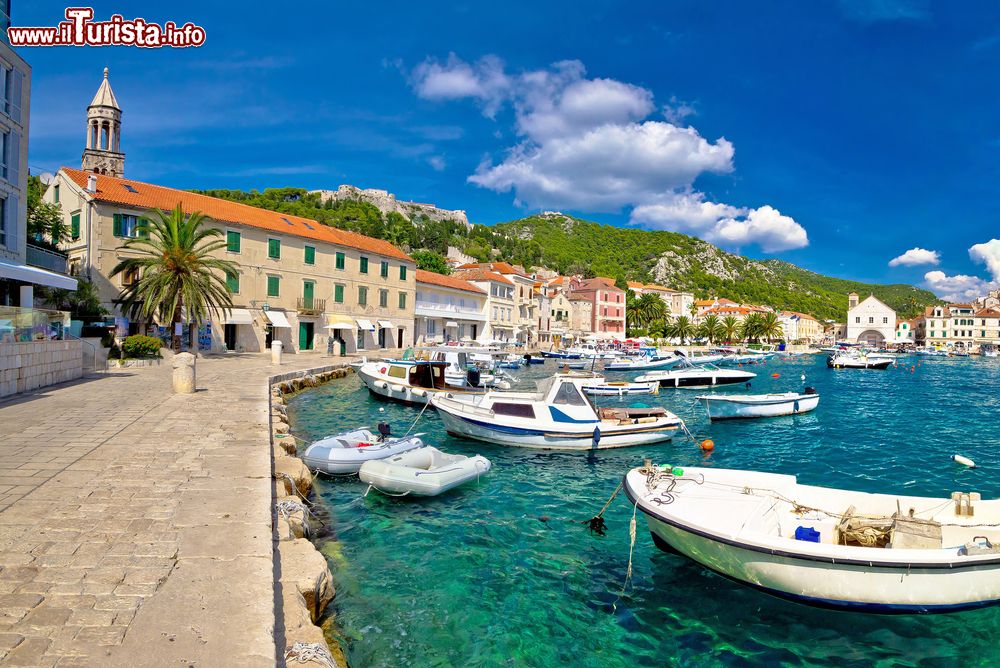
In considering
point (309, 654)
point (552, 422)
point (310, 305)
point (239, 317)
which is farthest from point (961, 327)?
point (309, 654)

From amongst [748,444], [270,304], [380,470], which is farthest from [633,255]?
[380,470]

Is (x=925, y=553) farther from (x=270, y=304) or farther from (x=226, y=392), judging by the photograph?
(x=270, y=304)

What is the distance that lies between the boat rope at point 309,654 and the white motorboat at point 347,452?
7.86 m

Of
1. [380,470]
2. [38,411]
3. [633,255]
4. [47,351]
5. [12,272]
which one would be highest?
[633,255]

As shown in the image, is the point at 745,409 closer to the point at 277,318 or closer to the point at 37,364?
the point at 37,364

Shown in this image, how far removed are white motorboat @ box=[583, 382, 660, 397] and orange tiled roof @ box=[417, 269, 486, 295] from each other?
26.2m

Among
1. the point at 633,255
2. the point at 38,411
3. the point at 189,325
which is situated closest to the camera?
the point at 38,411

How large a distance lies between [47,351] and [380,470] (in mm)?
13870

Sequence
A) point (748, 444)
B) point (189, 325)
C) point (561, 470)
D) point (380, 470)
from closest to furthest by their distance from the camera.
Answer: point (380, 470)
point (561, 470)
point (748, 444)
point (189, 325)

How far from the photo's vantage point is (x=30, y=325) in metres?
16.1

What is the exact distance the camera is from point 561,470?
14.4 meters

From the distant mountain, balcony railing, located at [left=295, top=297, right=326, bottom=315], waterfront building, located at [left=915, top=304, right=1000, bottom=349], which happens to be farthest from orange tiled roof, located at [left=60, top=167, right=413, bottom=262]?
waterfront building, located at [left=915, top=304, right=1000, bottom=349]

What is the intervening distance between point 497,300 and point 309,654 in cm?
5920

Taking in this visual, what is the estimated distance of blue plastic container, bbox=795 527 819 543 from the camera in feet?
24.4
